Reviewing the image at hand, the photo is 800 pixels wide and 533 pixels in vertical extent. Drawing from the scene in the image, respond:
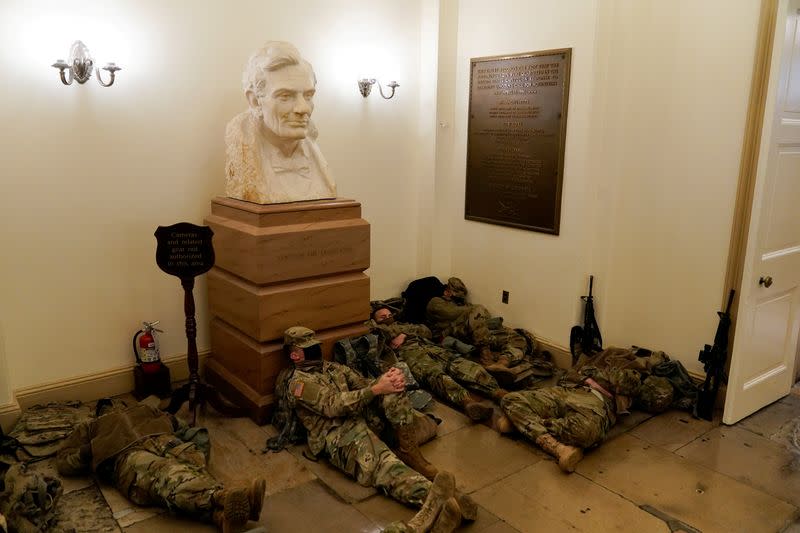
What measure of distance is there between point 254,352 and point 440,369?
128 cm

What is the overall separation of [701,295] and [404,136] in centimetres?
264

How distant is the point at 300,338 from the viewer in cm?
360

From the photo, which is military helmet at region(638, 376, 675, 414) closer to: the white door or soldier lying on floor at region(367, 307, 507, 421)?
the white door

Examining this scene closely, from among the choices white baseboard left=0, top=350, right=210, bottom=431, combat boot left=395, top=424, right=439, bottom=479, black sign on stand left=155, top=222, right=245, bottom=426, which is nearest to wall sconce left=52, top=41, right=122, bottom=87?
black sign on stand left=155, top=222, right=245, bottom=426

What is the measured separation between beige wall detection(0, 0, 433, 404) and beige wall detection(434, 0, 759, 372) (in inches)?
69.7

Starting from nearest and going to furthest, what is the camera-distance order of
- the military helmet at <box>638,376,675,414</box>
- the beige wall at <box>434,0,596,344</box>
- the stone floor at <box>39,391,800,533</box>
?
the stone floor at <box>39,391,800,533</box> < the military helmet at <box>638,376,675,414</box> < the beige wall at <box>434,0,596,344</box>

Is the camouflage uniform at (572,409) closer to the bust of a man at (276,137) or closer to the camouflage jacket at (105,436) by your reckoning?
the bust of a man at (276,137)

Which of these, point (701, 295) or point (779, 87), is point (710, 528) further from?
point (779, 87)

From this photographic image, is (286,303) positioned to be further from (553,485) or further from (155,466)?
(553,485)

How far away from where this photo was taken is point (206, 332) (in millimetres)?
4520

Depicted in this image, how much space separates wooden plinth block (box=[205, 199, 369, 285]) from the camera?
12.1ft

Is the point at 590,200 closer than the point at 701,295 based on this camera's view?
No

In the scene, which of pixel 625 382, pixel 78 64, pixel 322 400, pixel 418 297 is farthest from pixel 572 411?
pixel 78 64

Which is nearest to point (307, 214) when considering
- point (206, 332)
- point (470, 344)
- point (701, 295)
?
point (206, 332)
